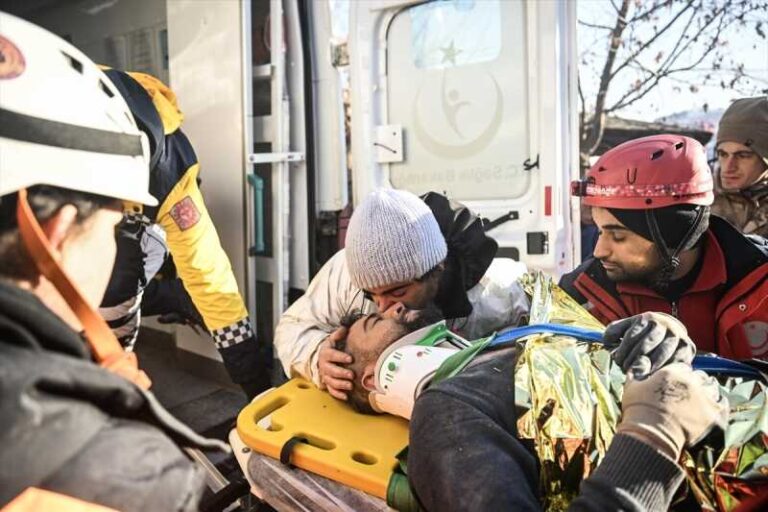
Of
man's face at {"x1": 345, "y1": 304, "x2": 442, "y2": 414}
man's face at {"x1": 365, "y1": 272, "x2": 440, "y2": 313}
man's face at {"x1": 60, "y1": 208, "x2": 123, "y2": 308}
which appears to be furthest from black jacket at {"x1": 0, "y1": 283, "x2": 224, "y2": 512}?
man's face at {"x1": 365, "y1": 272, "x2": 440, "y2": 313}

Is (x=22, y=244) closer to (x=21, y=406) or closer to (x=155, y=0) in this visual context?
(x=21, y=406)

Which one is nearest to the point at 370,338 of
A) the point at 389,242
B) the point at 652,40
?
the point at 389,242

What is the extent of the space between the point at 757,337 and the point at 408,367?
1.11 metres

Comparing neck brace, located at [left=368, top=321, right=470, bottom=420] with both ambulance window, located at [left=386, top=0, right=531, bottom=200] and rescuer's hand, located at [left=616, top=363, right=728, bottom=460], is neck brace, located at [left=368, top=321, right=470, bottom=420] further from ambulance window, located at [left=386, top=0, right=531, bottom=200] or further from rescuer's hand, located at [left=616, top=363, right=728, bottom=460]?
ambulance window, located at [left=386, top=0, right=531, bottom=200]

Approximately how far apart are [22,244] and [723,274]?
1949 mm

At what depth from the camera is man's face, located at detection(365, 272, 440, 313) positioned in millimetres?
1838

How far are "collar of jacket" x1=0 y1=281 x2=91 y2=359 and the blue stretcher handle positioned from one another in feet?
3.51

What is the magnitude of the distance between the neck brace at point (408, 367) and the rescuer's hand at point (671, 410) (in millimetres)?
524

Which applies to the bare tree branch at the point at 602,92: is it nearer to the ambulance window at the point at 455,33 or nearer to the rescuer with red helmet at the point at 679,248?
the ambulance window at the point at 455,33

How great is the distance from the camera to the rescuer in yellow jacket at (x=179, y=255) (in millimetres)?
2324

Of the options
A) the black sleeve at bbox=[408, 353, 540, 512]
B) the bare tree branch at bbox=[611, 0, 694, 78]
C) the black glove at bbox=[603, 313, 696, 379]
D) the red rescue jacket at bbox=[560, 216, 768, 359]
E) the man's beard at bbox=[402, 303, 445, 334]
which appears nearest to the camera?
the black sleeve at bbox=[408, 353, 540, 512]

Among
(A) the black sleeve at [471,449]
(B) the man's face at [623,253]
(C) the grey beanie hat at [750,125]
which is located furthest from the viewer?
(C) the grey beanie hat at [750,125]

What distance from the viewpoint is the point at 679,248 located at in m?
1.88

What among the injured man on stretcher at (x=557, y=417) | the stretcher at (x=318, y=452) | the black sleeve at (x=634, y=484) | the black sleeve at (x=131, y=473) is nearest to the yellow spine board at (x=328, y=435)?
the stretcher at (x=318, y=452)
